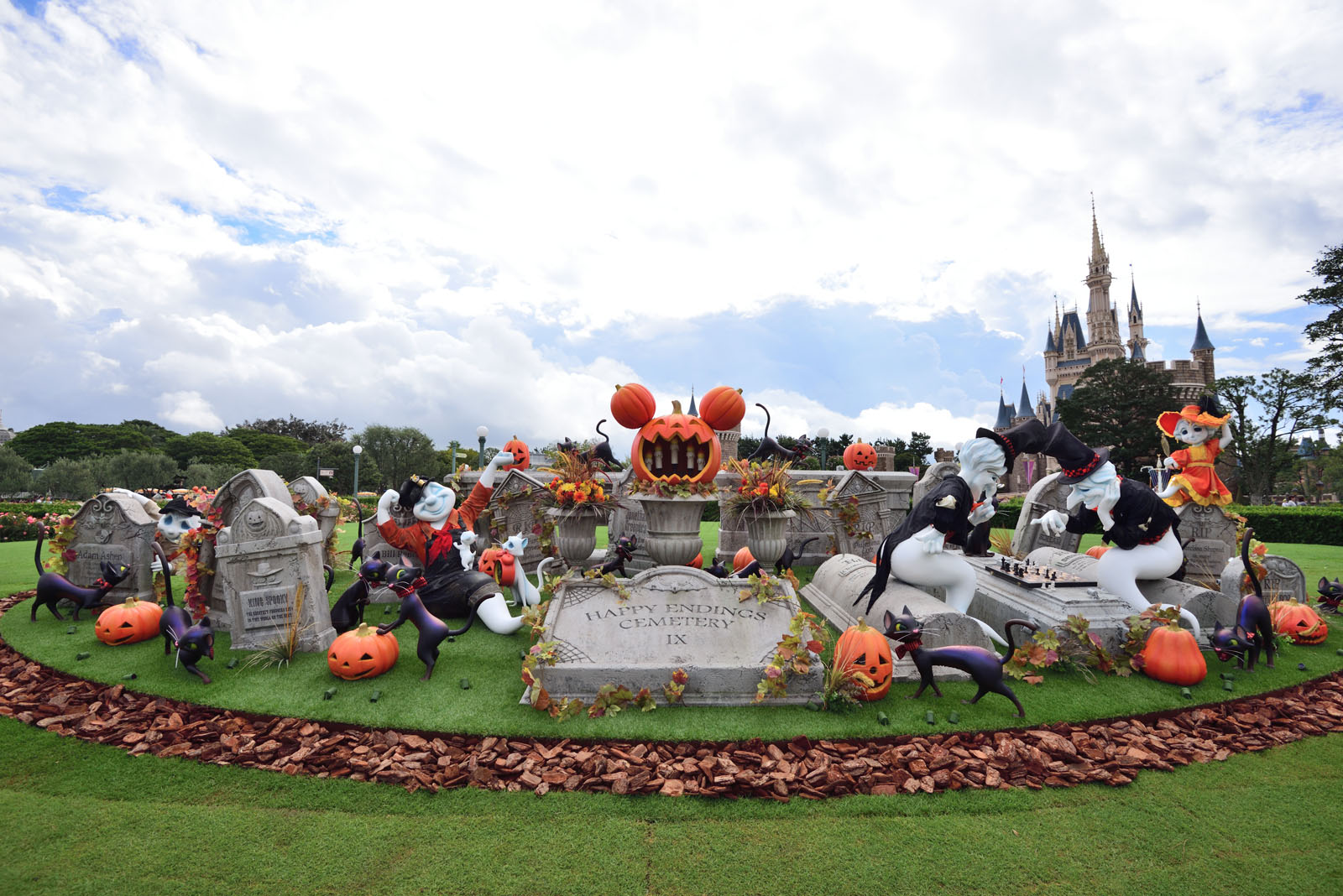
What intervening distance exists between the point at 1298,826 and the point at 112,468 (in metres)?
54.3

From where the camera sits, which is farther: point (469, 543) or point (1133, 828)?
point (469, 543)

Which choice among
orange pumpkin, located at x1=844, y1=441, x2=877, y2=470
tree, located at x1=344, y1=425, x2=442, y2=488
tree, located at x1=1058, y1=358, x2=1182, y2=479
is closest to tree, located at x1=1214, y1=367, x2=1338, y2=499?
tree, located at x1=1058, y1=358, x2=1182, y2=479

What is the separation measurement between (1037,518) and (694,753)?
8.14 meters

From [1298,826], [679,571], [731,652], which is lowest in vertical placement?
[1298,826]

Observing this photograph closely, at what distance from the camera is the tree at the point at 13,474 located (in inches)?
1460

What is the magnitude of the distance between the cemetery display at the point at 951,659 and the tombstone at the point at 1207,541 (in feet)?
17.6

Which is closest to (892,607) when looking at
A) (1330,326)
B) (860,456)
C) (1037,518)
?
(1037,518)

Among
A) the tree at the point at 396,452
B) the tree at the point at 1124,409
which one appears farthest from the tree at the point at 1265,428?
the tree at the point at 396,452

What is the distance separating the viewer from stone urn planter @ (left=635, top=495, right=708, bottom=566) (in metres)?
7.77

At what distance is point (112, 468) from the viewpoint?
39438 mm

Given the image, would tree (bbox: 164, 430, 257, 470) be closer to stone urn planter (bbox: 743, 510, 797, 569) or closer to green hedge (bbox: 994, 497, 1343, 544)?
stone urn planter (bbox: 743, 510, 797, 569)

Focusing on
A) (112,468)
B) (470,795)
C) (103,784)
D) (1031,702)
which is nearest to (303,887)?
(470,795)

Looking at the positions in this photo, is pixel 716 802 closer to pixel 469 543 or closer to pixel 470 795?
pixel 470 795

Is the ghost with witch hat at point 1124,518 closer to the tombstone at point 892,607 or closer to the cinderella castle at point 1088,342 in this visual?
the tombstone at point 892,607
